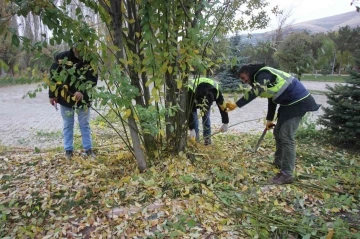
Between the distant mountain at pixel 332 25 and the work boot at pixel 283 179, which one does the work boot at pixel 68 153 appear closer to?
the work boot at pixel 283 179

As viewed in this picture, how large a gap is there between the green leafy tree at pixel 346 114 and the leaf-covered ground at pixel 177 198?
114cm

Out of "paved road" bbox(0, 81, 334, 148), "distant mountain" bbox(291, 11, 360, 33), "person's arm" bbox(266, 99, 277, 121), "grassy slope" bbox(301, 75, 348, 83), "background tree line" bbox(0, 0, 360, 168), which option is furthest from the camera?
Result: "distant mountain" bbox(291, 11, 360, 33)

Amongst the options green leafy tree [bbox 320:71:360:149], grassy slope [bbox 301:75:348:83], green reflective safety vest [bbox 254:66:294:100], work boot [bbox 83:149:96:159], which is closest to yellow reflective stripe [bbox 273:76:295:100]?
green reflective safety vest [bbox 254:66:294:100]

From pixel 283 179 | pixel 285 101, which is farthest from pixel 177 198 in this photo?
pixel 285 101

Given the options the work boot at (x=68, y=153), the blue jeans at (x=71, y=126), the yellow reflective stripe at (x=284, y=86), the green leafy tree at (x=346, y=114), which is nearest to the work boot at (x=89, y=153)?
the blue jeans at (x=71, y=126)

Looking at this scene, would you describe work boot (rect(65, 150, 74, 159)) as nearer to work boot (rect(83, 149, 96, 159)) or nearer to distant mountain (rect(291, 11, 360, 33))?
work boot (rect(83, 149, 96, 159))

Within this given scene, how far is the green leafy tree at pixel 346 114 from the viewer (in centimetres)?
427

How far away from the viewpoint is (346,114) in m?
4.39

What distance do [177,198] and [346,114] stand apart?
133 inches

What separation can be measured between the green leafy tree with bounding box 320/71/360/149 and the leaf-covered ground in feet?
3.75

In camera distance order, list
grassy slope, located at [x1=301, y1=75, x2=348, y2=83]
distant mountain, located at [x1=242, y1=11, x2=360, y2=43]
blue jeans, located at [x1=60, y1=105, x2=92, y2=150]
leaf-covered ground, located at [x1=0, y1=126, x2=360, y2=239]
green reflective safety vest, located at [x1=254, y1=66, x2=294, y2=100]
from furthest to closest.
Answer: distant mountain, located at [x1=242, y1=11, x2=360, y2=43] → blue jeans, located at [x1=60, y1=105, x2=92, y2=150] → grassy slope, located at [x1=301, y1=75, x2=348, y2=83] → green reflective safety vest, located at [x1=254, y1=66, x2=294, y2=100] → leaf-covered ground, located at [x1=0, y1=126, x2=360, y2=239]

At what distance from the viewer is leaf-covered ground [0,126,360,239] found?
2.08 m

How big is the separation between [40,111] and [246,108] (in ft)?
23.2

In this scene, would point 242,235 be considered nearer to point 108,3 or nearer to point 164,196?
point 164,196
